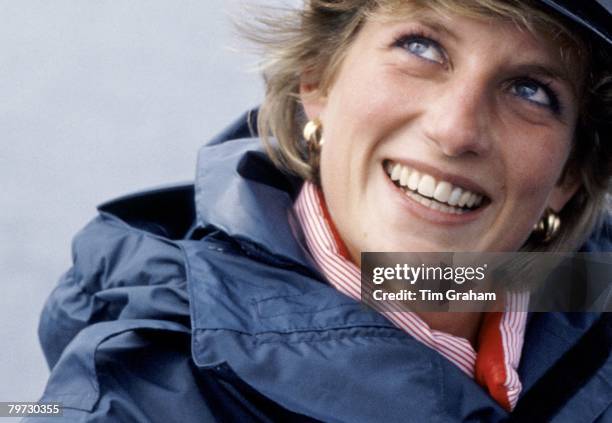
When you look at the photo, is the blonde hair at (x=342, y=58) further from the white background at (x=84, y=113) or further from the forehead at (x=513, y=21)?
the white background at (x=84, y=113)

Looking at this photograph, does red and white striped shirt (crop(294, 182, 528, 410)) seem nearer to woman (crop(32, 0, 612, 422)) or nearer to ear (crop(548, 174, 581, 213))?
woman (crop(32, 0, 612, 422))

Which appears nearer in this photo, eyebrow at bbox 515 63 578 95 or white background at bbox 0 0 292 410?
eyebrow at bbox 515 63 578 95

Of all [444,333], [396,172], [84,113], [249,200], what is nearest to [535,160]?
[396,172]

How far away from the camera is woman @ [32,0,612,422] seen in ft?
5.01

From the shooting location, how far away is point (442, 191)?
5.35ft

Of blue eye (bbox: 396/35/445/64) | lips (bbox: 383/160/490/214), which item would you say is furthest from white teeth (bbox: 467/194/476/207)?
blue eye (bbox: 396/35/445/64)

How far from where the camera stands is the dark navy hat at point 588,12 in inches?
59.3

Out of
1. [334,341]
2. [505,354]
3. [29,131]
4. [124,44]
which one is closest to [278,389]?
[334,341]

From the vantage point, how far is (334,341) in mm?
1557

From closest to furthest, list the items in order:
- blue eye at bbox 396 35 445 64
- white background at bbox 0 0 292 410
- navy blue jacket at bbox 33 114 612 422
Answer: navy blue jacket at bbox 33 114 612 422 → blue eye at bbox 396 35 445 64 → white background at bbox 0 0 292 410

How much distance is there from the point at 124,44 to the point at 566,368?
1710 mm

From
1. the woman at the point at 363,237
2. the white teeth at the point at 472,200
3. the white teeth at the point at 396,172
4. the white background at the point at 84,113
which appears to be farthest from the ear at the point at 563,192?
the white background at the point at 84,113

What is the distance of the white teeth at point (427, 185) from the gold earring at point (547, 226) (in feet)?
1.04

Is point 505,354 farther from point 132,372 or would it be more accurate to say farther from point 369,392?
point 132,372
